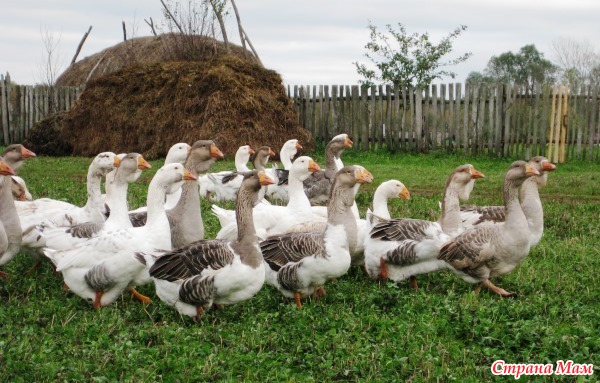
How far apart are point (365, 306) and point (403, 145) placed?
14927 mm

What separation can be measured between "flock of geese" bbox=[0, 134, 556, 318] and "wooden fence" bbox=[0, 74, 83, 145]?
17637 millimetres

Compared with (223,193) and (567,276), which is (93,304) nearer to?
(567,276)

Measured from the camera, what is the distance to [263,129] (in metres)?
19.9

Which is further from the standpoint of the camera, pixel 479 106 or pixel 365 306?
pixel 479 106

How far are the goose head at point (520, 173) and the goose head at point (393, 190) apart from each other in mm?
1289

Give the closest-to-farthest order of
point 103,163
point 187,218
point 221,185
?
point 187,218 → point 103,163 → point 221,185

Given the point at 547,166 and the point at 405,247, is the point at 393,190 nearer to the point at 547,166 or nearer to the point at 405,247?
the point at 405,247

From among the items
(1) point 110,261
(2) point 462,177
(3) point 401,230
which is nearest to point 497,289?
(3) point 401,230

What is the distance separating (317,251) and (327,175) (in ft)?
18.7

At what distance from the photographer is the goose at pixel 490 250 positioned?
7117mm

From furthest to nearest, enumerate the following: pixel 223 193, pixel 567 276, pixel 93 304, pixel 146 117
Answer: pixel 146 117, pixel 223 193, pixel 567 276, pixel 93 304

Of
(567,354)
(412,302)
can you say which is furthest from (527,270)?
(567,354)

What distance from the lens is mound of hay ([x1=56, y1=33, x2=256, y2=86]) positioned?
24062mm

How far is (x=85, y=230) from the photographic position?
7480mm
